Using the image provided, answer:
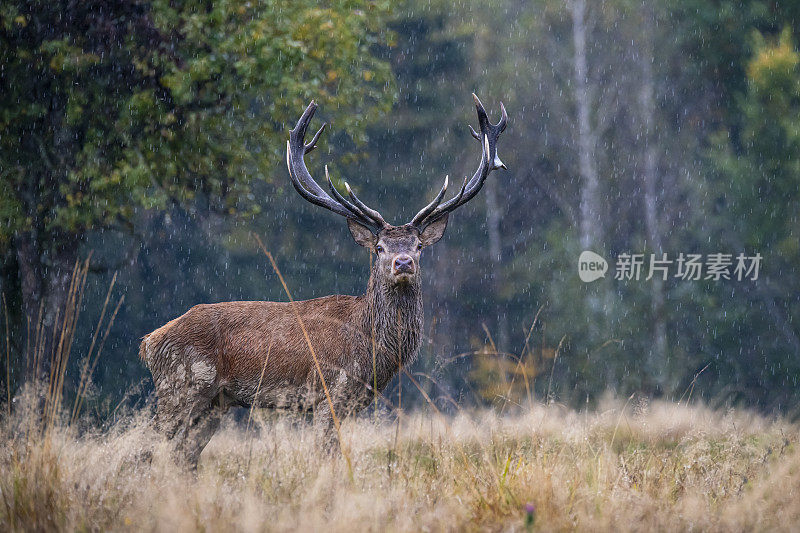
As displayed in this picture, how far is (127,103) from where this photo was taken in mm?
9672

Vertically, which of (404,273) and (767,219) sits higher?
(404,273)

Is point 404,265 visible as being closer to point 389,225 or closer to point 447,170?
point 389,225

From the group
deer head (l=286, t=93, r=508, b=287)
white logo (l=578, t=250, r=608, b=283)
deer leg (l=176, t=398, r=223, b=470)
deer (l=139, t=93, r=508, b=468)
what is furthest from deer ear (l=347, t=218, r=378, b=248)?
white logo (l=578, t=250, r=608, b=283)

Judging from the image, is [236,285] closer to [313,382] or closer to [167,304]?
[167,304]

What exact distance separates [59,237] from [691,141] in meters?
15.0

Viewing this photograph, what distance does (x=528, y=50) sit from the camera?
22781 mm

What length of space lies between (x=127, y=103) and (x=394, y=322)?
4.75 metres

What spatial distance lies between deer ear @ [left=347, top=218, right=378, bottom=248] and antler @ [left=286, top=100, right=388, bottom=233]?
4cm

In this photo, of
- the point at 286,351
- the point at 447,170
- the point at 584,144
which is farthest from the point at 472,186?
the point at 447,170

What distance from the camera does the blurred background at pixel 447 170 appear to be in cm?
977

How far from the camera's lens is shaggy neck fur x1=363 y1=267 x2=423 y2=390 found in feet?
21.6

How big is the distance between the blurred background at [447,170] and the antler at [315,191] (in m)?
2.02

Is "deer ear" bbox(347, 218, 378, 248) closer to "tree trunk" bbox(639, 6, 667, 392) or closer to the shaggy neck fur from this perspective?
the shaggy neck fur

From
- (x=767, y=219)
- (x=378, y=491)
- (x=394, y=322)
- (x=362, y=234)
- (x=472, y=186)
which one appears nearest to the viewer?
(x=378, y=491)
